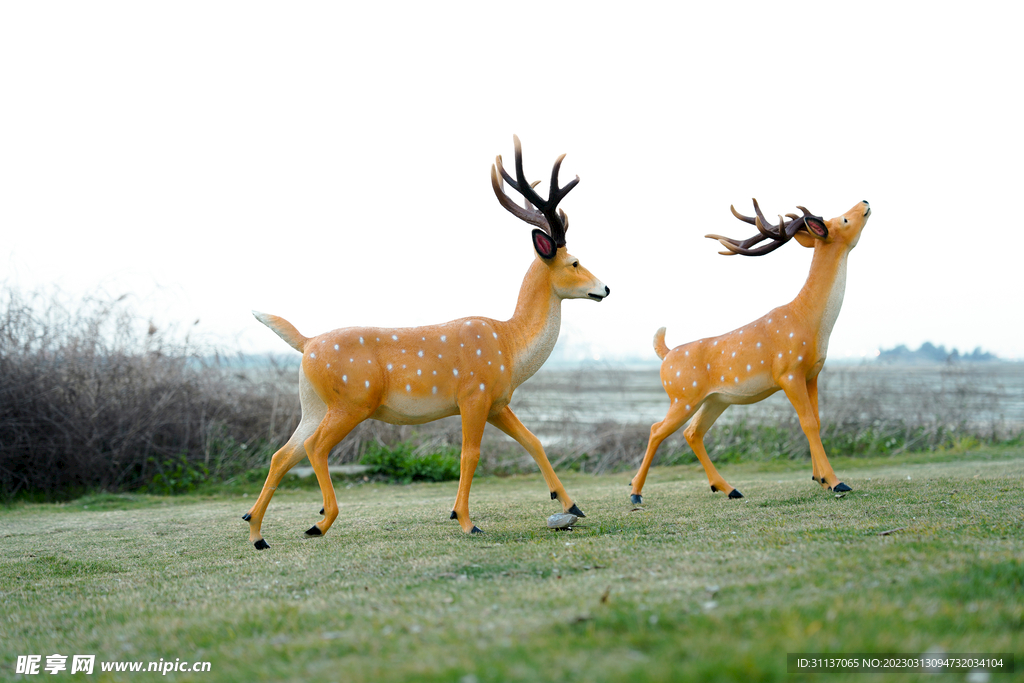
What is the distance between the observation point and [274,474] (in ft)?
17.0

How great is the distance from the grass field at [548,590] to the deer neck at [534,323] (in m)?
1.23

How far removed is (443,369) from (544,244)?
4.06 feet

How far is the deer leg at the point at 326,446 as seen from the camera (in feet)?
16.8

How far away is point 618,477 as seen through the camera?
34.0ft

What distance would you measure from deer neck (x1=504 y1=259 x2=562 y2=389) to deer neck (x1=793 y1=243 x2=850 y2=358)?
2.33m

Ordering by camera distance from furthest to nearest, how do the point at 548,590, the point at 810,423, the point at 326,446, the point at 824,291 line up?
the point at 824,291 → the point at 810,423 → the point at 326,446 → the point at 548,590

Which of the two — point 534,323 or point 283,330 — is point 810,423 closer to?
point 534,323

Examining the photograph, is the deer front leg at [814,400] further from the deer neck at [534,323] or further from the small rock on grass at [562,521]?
the small rock on grass at [562,521]

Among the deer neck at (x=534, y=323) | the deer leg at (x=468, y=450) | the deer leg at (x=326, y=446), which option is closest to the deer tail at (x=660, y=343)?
the deer neck at (x=534, y=323)

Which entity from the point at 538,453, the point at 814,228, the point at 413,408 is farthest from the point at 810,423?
the point at 413,408

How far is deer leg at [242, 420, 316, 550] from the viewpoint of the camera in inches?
200

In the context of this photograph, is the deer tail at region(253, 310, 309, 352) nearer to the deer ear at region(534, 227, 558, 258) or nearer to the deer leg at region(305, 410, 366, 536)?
the deer leg at region(305, 410, 366, 536)

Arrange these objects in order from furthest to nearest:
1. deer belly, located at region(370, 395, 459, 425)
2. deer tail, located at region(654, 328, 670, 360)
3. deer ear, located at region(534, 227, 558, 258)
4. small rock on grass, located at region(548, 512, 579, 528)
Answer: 1. deer tail, located at region(654, 328, 670, 360)
2. deer ear, located at region(534, 227, 558, 258)
3. deer belly, located at region(370, 395, 459, 425)
4. small rock on grass, located at region(548, 512, 579, 528)

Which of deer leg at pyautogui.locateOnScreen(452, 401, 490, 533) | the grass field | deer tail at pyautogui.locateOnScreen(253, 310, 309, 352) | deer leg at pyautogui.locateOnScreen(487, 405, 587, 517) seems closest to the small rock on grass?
the grass field
